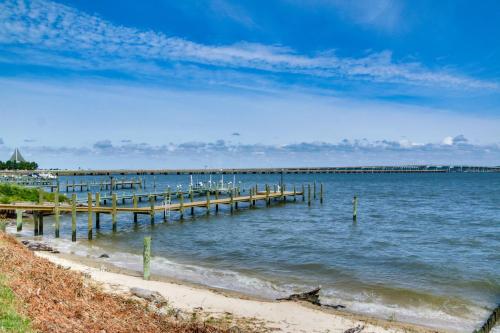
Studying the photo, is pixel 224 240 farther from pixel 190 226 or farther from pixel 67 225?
pixel 67 225

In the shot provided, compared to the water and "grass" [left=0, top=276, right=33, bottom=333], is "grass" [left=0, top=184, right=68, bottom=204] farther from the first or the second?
"grass" [left=0, top=276, right=33, bottom=333]

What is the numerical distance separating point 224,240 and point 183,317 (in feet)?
56.3

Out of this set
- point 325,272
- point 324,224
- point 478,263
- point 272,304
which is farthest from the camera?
point 324,224

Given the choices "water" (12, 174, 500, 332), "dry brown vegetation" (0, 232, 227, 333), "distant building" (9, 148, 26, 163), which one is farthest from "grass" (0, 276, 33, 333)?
"distant building" (9, 148, 26, 163)

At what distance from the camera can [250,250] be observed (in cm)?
2412

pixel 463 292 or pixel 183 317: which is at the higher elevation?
pixel 183 317

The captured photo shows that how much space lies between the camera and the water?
15234 mm

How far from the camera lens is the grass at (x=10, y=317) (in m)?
6.36

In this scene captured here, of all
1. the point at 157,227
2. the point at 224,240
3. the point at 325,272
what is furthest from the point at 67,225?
the point at 325,272

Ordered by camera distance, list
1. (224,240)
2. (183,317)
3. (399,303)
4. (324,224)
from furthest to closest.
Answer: (324,224)
(224,240)
(399,303)
(183,317)

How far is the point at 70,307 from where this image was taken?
820 cm

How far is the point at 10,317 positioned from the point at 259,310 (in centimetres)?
703

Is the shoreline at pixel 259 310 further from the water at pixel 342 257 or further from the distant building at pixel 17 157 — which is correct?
the distant building at pixel 17 157

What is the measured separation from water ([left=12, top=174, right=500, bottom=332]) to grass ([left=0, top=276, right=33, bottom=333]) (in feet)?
30.5
